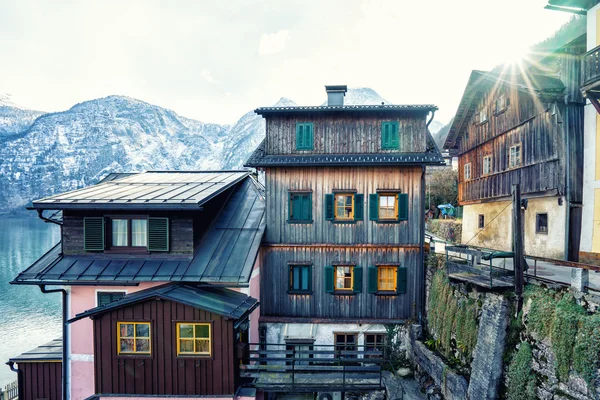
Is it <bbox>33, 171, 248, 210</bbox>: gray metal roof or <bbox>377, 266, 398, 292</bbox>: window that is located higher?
<bbox>33, 171, 248, 210</bbox>: gray metal roof

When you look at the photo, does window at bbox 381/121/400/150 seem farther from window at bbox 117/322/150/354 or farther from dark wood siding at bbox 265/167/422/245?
window at bbox 117/322/150/354

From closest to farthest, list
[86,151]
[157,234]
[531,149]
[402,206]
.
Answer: [157,234] < [402,206] < [531,149] < [86,151]

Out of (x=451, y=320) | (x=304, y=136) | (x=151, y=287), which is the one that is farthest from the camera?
(x=304, y=136)

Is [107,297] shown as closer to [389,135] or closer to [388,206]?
[388,206]

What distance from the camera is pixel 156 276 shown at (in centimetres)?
1120

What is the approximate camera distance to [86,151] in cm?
15550

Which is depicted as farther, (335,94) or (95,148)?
(95,148)

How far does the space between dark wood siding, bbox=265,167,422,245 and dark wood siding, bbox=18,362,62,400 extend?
31.9 ft

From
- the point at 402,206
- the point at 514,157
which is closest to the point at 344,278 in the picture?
the point at 402,206

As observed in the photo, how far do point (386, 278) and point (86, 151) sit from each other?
602ft

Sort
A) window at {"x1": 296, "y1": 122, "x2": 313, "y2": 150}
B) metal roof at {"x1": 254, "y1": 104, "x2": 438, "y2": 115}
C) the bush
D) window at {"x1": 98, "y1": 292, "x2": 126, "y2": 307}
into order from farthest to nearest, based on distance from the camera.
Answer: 1. window at {"x1": 296, "y1": 122, "x2": 313, "y2": 150}
2. metal roof at {"x1": 254, "y1": 104, "x2": 438, "y2": 115}
3. window at {"x1": 98, "y1": 292, "x2": 126, "y2": 307}
4. the bush

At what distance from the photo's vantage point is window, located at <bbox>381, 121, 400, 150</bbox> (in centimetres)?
1367

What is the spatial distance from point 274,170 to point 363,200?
14.0 feet

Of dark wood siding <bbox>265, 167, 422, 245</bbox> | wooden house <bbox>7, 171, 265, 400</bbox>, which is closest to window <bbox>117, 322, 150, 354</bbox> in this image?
wooden house <bbox>7, 171, 265, 400</bbox>
